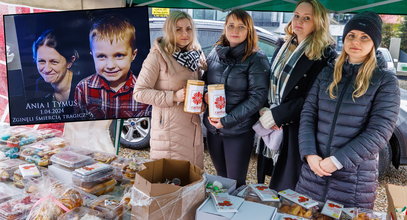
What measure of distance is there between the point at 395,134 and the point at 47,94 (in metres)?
3.69

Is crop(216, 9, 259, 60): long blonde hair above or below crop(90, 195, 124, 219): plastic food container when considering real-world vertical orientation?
above

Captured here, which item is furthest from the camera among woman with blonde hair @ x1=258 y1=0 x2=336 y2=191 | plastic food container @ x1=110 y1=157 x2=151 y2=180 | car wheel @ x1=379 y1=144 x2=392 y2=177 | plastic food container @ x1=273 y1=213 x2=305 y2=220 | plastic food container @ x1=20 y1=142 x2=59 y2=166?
car wheel @ x1=379 y1=144 x2=392 y2=177

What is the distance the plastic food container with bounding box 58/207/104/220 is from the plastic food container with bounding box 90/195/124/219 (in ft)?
0.09

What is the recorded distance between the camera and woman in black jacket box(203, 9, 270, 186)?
2.42 metres

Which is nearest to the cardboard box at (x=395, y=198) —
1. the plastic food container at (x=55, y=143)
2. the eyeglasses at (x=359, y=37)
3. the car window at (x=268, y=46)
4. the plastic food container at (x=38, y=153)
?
the eyeglasses at (x=359, y=37)

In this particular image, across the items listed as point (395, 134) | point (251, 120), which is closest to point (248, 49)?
point (251, 120)

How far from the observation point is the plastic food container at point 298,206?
4.68ft

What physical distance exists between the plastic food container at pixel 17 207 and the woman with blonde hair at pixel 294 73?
1.54 meters

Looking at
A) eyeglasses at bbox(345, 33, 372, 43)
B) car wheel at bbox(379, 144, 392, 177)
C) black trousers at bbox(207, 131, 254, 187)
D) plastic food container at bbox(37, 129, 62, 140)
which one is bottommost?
car wheel at bbox(379, 144, 392, 177)

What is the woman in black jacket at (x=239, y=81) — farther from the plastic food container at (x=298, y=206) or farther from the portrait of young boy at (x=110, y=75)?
the plastic food container at (x=298, y=206)

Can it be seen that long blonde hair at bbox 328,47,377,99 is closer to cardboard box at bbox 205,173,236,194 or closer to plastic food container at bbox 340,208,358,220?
plastic food container at bbox 340,208,358,220

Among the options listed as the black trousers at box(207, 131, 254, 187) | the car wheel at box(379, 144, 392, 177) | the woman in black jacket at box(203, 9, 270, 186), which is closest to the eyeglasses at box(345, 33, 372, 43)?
the woman in black jacket at box(203, 9, 270, 186)

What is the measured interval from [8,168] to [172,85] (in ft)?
3.91

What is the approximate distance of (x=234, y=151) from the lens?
8.36ft
